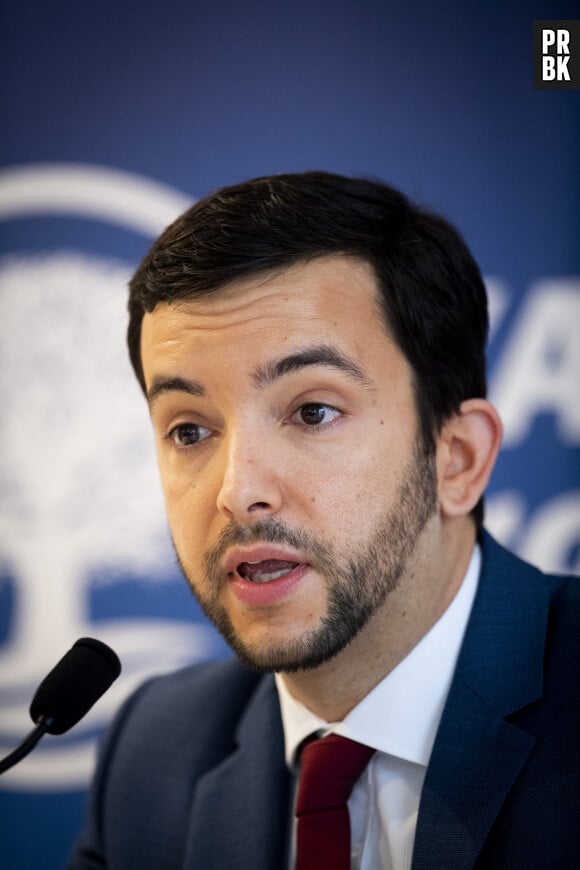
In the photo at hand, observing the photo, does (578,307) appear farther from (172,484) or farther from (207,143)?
(172,484)

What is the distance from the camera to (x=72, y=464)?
2.31 metres

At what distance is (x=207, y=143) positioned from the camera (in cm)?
234

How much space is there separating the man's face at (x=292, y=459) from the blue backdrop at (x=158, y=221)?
0.94 metres

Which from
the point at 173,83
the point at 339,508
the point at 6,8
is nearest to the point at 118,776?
the point at 339,508

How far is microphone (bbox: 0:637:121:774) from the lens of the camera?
3.72 feet

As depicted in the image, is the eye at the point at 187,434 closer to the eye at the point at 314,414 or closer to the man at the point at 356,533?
the man at the point at 356,533

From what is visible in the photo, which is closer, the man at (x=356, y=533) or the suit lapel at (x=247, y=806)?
the man at (x=356, y=533)

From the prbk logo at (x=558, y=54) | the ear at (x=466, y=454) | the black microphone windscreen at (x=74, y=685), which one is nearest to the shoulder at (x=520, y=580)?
the ear at (x=466, y=454)

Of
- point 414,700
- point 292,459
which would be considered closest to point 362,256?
point 292,459

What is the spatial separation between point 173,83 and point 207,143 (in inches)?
7.5

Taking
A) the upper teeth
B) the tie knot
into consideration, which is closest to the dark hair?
the upper teeth

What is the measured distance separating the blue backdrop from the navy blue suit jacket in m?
0.50

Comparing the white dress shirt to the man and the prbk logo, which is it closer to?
the man

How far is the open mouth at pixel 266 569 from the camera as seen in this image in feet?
4.30
